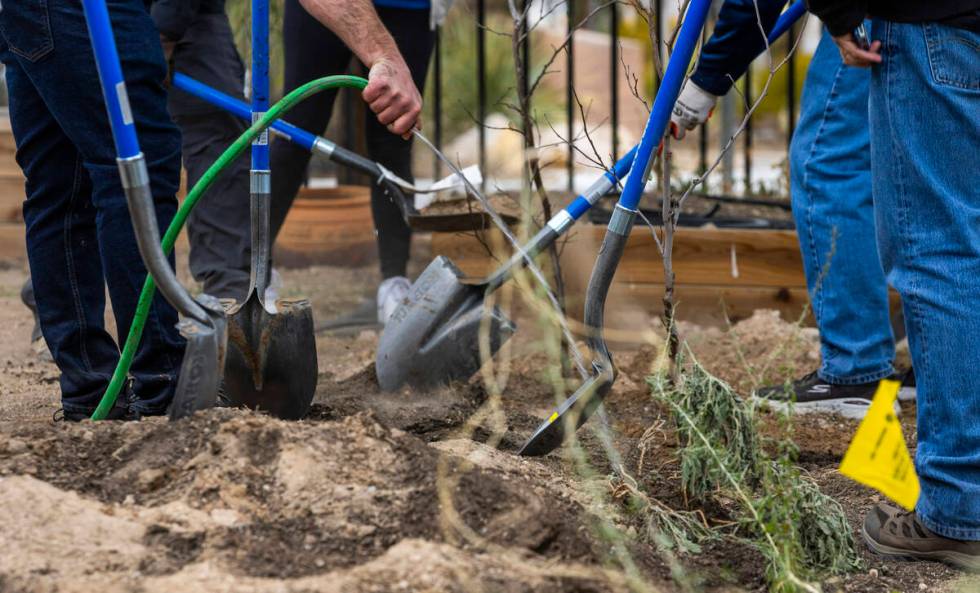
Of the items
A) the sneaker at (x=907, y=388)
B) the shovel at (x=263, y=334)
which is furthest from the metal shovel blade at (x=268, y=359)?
the sneaker at (x=907, y=388)

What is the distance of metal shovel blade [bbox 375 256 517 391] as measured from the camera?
2.93 metres

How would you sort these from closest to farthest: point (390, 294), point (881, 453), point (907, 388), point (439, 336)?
point (881, 453) < point (439, 336) < point (907, 388) < point (390, 294)

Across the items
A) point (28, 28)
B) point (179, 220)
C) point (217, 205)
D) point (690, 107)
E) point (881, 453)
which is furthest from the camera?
point (217, 205)

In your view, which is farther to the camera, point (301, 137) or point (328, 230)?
point (328, 230)

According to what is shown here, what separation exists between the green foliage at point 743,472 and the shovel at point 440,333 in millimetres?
899

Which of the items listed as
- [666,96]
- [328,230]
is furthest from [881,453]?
[328,230]

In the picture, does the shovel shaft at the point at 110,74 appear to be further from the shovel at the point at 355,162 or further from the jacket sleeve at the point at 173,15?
the jacket sleeve at the point at 173,15

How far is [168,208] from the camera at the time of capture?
244cm

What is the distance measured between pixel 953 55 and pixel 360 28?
1180mm

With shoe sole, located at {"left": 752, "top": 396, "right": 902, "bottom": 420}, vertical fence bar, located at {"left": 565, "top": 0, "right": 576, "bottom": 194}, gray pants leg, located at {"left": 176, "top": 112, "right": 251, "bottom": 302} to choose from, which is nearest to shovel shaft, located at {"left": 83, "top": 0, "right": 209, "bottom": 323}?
vertical fence bar, located at {"left": 565, "top": 0, "right": 576, "bottom": 194}

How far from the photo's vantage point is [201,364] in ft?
6.74

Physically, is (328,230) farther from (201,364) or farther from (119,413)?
(201,364)

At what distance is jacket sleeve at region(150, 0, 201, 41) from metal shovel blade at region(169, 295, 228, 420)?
1418 mm

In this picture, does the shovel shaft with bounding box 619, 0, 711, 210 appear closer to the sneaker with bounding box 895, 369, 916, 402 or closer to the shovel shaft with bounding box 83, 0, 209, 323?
the shovel shaft with bounding box 83, 0, 209, 323
